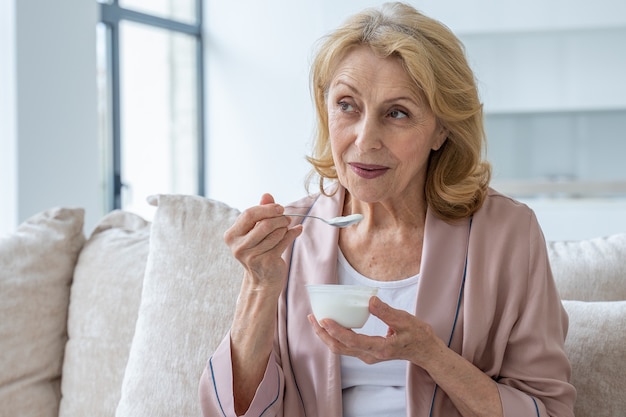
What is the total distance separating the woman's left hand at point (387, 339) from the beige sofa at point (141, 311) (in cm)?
47

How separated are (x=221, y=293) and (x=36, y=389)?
1.84ft

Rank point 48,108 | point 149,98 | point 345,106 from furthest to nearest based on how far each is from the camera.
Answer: point 149,98
point 48,108
point 345,106

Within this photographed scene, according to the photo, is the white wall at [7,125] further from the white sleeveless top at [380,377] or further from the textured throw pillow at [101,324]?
the white sleeveless top at [380,377]

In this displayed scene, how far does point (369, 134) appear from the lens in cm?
167

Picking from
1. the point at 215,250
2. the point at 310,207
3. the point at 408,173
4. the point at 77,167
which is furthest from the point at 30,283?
the point at 77,167

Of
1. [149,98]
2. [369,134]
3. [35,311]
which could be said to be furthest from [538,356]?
[149,98]

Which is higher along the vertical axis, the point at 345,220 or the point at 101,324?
the point at 345,220

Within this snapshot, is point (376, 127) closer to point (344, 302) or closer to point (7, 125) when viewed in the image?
point (344, 302)

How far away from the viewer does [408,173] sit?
1725mm

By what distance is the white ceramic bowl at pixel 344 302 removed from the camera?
1.41m

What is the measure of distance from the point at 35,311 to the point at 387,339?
1058mm

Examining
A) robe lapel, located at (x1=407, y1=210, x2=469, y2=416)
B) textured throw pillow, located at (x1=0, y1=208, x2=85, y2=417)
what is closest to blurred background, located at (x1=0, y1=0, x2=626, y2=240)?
textured throw pillow, located at (x1=0, y1=208, x2=85, y2=417)

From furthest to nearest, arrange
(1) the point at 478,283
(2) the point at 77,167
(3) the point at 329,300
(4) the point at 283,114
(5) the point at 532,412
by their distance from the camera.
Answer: (4) the point at 283,114, (2) the point at 77,167, (1) the point at 478,283, (5) the point at 532,412, (3) the point at 329,300

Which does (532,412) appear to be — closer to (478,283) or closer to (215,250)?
(478,283)
